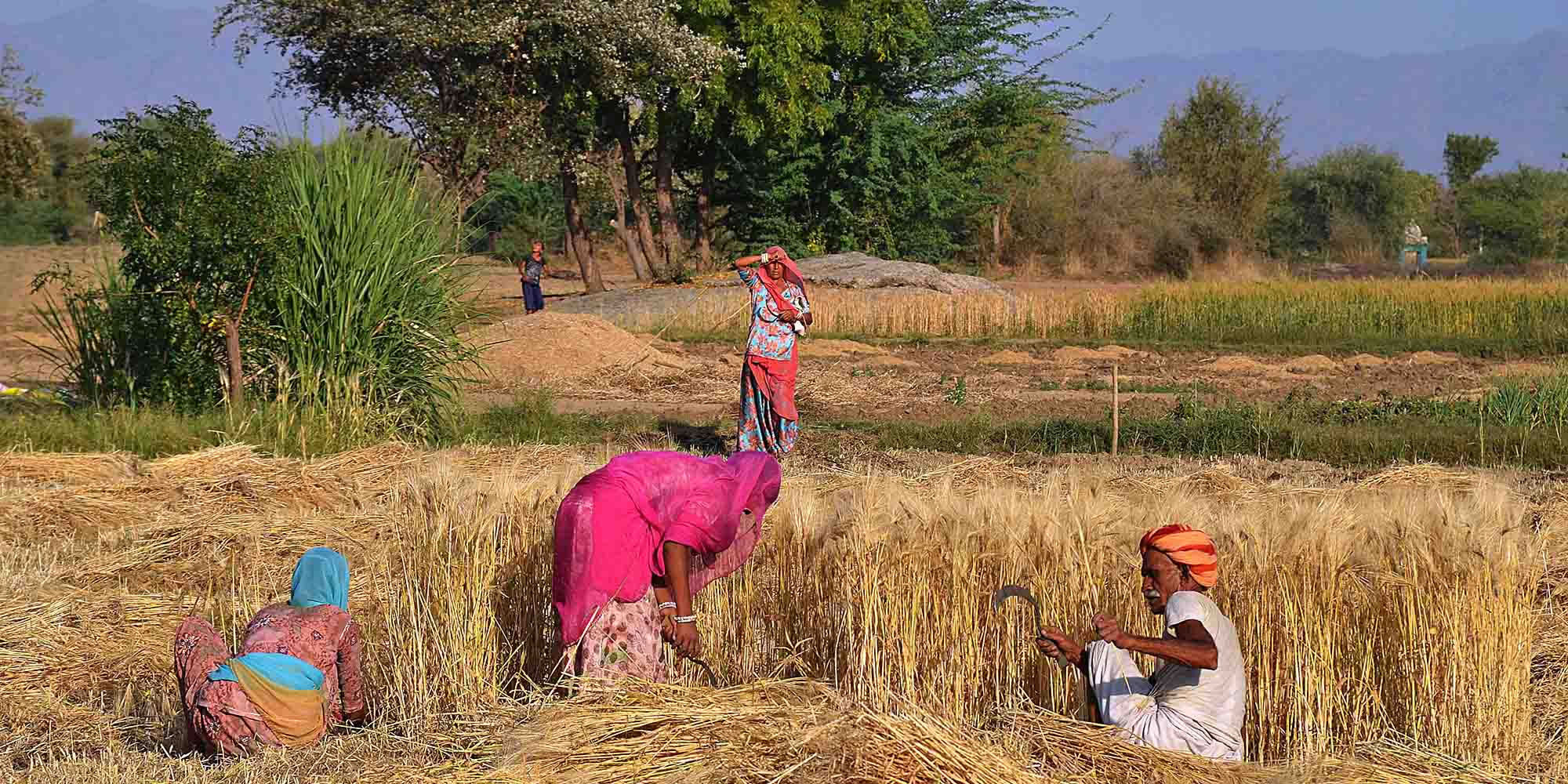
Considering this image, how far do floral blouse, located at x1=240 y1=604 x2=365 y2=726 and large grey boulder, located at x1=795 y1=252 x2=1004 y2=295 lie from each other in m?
Answer: 20.3

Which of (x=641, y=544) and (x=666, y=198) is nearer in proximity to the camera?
(x=641, y=544)

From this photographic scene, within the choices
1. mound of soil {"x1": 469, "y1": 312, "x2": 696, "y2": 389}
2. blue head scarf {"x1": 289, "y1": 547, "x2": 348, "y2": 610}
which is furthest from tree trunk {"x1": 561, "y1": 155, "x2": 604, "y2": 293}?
blue head scarf {"x1": 289, "y1": 547, "x2": 348, "y2": 610}

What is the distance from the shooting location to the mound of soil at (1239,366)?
18.4 meters

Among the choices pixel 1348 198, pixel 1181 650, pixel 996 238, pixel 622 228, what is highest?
pixel 1348 198

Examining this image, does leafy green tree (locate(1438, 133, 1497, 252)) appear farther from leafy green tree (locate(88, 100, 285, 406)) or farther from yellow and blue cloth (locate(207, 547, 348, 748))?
yellow and blue cloth (locate(207, 547, 348, 748))

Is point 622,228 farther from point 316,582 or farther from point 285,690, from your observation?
point 285,690

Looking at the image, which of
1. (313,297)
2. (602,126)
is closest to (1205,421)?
(313,297)

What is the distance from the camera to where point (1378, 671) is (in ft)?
17.4

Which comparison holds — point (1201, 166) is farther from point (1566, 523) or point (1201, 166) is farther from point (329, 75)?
point (1566, 523)

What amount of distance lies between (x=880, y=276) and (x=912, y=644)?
70.1ft

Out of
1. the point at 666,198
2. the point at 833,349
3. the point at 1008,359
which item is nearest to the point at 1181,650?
the point at 1008,359

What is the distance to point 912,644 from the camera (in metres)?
5.38

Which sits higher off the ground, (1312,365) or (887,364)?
(887,364)

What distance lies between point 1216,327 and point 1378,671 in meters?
18.3
